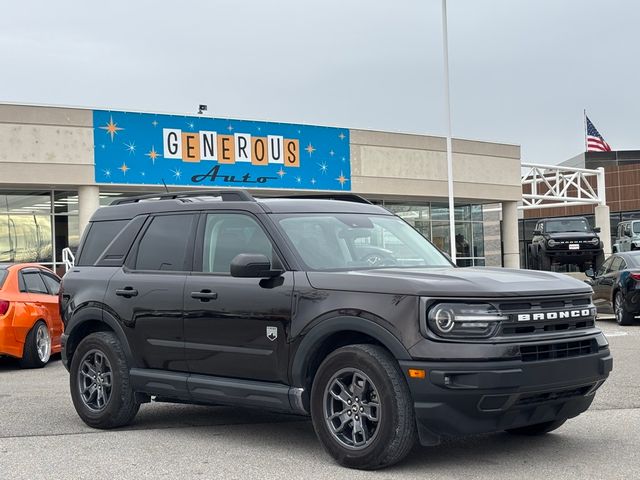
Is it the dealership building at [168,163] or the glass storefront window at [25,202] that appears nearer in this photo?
the dealership building at [168,163]

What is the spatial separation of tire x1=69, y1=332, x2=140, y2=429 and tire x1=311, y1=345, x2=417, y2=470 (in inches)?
82.9

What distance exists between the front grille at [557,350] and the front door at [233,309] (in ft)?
5.49

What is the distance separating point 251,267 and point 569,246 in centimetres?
2486

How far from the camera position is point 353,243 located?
7.07m

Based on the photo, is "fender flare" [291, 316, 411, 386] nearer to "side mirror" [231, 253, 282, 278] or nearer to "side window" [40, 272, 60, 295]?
"side mirror" [231, 253, 282, 278]

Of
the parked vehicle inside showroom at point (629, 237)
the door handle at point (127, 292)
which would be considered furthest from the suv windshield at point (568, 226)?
the door handle at point (127, 292)

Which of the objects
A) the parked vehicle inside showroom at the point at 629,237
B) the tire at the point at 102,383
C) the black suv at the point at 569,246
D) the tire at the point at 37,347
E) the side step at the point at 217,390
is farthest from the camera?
the parked vehicle inside showroom at the point at 629,237

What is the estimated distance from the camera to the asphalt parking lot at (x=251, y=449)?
6027mm

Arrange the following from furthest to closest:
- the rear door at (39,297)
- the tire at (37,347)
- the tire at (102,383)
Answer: the rear door at (39,297) < the tire at (37,347) < the tire at (102,383)

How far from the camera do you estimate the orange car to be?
12141mm

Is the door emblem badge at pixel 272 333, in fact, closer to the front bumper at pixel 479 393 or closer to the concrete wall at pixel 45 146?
the front bumper at pixel 479 393

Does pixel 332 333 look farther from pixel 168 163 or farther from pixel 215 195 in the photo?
pixel 168 163

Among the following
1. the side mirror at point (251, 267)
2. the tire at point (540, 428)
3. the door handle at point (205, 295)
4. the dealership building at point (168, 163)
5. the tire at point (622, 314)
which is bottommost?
the tire at point (540, 428)

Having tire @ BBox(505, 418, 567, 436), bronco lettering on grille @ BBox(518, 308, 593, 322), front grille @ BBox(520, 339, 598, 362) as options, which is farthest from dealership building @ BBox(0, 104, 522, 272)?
front grille @ BBox(520, 339, 598, 362)
